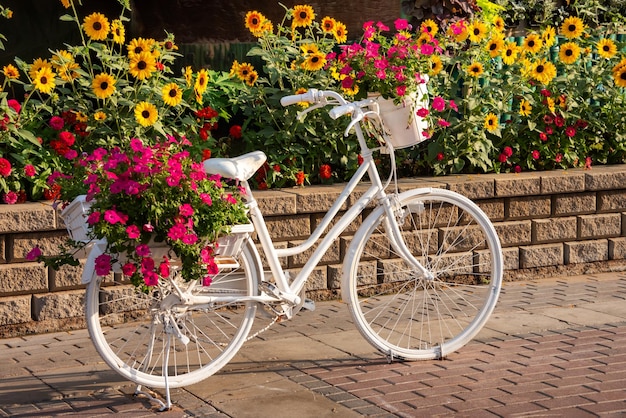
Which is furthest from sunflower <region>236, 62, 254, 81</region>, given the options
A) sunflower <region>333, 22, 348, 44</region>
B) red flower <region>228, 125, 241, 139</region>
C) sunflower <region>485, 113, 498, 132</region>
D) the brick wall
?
sunflower <region>485, 113, 498, 132</region>

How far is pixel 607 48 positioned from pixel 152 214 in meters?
4.26

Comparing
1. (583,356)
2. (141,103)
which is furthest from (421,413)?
(141,103)

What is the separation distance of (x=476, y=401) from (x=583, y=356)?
3.06 feet

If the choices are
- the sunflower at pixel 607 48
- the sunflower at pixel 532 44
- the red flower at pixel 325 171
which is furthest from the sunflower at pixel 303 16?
the sunflower at pixel 607 48

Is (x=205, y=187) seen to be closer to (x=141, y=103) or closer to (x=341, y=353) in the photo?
(x=341, y=353)

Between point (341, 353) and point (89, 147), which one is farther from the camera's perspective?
point (89, 147)

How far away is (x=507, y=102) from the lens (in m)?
7.36

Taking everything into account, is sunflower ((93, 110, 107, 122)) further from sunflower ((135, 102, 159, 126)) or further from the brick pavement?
the brick pavement

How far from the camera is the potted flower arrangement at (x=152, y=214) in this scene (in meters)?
4.33

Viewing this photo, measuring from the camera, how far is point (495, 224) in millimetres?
7023

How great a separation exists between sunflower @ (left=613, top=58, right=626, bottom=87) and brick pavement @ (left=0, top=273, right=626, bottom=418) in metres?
1.93

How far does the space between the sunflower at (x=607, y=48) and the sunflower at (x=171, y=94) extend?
10.1ft

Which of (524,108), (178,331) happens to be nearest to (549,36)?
(524,108)

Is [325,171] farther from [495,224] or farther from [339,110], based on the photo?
[339,110]
